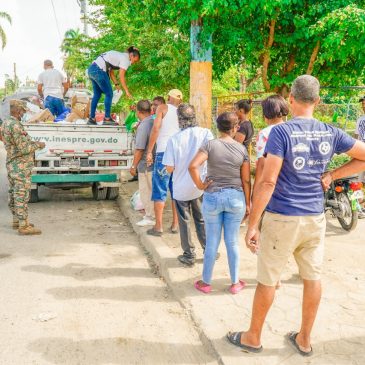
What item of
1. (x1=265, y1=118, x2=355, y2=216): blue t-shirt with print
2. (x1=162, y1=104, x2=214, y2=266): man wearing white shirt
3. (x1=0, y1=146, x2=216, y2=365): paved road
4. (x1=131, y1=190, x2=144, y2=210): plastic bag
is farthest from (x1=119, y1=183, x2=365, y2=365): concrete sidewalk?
(x1=131, y1=190, x2=144, y2=210): plastic bag

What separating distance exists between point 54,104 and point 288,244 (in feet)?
28.6

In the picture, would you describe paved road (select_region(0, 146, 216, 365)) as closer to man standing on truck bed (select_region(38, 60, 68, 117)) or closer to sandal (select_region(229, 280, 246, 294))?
sandal (select_region(229, 280, 246, 294))

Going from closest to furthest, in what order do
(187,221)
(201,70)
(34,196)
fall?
(187,221) < (201,70) < (34,196)

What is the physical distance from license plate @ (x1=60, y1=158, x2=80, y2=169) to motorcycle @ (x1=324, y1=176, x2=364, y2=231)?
4.53 meters

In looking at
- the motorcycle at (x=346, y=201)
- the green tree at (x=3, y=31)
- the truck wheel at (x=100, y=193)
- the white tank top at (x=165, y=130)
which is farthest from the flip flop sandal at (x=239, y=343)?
the green tree at (x=3, y=31)

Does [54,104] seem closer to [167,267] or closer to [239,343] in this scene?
[167,267]

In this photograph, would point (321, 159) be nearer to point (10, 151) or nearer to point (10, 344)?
point (10, 344)

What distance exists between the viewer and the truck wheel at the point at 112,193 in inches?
362

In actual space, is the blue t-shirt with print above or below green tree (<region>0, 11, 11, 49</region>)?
below

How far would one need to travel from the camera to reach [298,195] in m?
2.99

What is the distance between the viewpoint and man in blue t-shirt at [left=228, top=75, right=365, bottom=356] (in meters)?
2.90

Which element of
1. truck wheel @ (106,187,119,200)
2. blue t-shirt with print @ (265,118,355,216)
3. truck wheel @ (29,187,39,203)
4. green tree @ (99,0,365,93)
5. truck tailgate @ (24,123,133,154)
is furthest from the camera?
truck wheel @ (106,187,119,200)

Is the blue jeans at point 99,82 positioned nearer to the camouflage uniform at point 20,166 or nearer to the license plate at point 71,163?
the license plate at point 71,163

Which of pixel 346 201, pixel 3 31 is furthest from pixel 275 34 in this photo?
pixel 3 31
